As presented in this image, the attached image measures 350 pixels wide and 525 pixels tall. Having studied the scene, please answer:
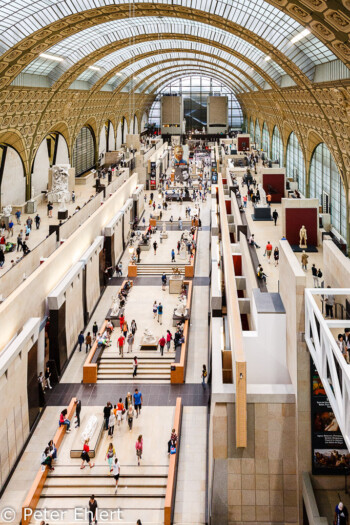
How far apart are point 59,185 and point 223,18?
53.8 ft

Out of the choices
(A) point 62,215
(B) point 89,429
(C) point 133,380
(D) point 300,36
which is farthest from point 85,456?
(D) point 300,36

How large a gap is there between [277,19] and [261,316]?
1942 centimetres

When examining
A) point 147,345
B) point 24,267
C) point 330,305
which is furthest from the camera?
point 147,345

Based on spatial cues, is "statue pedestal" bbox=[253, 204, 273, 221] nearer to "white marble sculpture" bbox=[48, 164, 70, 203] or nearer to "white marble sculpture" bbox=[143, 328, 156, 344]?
"white marble sculpture" bbox=[143, 328, 156, 344]

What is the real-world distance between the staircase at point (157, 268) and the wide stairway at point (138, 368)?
11.5m

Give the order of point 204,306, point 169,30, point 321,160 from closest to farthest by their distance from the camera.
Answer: point 204,306, point 321,160, point 169,30

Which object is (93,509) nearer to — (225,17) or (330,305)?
(330,305)

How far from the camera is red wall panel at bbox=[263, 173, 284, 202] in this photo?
33781 mm

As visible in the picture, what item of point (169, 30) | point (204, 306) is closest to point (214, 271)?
point (204, 306)

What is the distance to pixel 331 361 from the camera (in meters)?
8.95

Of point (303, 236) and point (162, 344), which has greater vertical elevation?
point (303, 236)

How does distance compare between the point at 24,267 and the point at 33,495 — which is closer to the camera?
the point at 33,495

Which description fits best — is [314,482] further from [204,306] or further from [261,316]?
[204,306]

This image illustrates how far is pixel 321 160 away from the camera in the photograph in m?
35.2
